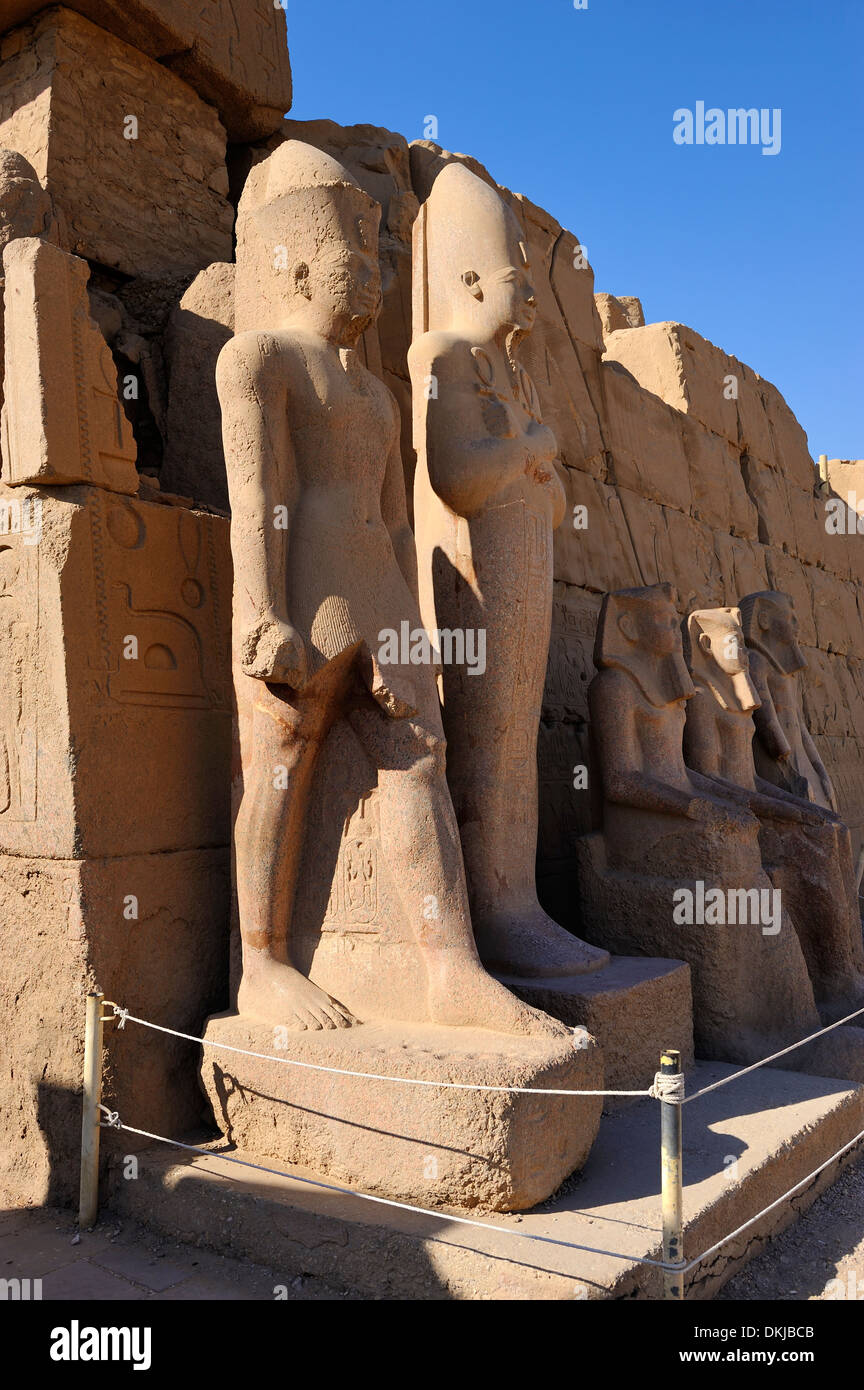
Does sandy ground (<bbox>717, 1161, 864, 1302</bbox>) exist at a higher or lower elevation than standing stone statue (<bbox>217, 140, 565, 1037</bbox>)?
lower

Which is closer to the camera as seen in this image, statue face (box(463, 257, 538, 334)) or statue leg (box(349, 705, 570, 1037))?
statue leg (box(349, 705, 570, 1037))

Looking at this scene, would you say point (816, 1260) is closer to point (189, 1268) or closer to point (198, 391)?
point (189, 1268)

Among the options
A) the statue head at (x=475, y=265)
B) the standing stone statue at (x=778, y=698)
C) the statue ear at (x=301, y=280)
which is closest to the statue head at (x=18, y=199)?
the statue ear at (x=301, y=280)

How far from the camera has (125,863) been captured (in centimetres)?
316

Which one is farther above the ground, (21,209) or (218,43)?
(218,43)

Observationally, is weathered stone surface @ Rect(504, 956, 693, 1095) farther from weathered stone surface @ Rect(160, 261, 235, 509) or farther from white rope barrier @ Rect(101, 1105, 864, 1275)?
weathered stone surface @ Rect(160, 261, 235, 509)

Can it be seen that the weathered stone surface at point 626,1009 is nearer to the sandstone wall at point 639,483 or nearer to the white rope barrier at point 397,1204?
the white rope barrier at point 397,1204

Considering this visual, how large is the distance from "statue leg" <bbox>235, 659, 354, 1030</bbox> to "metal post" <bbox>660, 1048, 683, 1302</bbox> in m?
1.10

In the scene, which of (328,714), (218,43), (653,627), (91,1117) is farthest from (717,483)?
(91,1117)

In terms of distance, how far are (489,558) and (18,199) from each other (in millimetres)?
2144

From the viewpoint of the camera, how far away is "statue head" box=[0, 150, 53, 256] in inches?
154

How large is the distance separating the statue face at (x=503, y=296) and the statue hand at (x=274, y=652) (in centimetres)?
146

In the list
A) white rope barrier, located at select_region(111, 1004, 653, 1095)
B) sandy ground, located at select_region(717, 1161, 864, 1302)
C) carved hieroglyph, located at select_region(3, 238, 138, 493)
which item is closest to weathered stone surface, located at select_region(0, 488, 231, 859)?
carved hieroglyph, located at select_region(3, 238, 138, 493)

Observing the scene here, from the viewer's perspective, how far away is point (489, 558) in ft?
11.9
